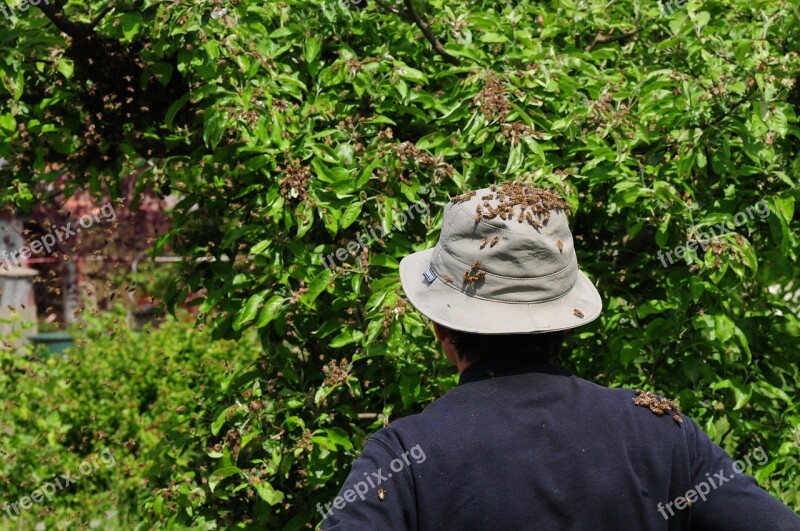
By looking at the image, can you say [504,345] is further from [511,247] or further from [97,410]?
[97,410]

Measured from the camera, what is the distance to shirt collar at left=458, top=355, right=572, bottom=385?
173cm

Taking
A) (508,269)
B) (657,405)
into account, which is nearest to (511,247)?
(508,269)

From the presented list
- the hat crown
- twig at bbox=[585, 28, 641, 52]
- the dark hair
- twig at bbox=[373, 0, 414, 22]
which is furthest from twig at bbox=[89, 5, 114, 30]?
the dark hair

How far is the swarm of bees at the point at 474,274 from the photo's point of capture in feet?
5.70

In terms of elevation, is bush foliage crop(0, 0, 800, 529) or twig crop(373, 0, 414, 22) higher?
twig crop(373, 0, 414, 22)

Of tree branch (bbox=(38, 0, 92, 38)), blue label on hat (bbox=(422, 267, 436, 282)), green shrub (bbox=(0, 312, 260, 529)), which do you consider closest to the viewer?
blue label on hat (bbox=(422, 267, 436, 282))

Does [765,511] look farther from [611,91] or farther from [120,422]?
[120,422]

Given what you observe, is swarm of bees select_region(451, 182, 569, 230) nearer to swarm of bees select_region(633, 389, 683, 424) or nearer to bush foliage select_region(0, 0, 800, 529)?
swarm of bees select_region(633, 389, 683, 424)

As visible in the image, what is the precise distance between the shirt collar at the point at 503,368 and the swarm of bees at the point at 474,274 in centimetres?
15

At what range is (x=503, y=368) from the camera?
1.73 metres

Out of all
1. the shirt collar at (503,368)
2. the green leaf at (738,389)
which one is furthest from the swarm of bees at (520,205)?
the green leaf at (738,389)

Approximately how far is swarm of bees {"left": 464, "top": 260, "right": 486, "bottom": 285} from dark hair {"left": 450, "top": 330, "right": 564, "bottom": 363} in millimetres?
102

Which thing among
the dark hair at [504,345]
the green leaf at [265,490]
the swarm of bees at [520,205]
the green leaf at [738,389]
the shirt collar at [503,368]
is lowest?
the green leaf at [265,490]

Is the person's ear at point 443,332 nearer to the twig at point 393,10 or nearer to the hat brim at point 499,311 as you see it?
the hat brim at point 499,311
